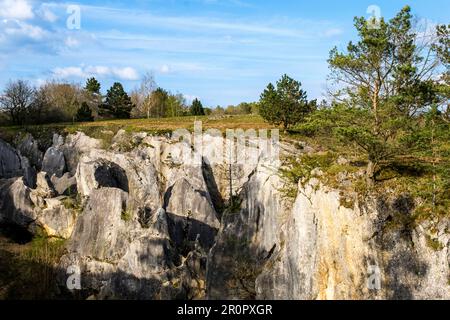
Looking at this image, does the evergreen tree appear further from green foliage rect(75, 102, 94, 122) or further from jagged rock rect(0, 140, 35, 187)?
green foliage rect(75, 102, 94, 122)

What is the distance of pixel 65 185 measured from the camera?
154ft

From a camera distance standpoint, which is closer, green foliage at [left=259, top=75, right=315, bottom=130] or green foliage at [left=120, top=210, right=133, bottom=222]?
green foliage at [left=120, top=210, right=133, bottom=222]

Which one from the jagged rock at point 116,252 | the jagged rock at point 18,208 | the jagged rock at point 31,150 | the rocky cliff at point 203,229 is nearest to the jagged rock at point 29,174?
the rocky cliff at point 203,229

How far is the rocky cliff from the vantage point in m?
19.3

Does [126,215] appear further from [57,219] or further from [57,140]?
[57,140]

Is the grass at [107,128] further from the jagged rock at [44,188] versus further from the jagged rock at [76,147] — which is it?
the jagged rock at [44,188]

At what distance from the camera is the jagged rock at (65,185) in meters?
46.2

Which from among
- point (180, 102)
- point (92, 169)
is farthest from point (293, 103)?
point (180, 102)

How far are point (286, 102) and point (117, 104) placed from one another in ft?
125

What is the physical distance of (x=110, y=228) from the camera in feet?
124

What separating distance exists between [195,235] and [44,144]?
2793 centimetres

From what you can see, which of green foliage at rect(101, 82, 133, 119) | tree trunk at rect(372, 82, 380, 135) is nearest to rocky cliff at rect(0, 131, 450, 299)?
tree trunk at rect(372, 82, 380, 135)

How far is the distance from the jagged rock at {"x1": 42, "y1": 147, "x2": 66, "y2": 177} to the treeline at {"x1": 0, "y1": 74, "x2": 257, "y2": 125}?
16.4m

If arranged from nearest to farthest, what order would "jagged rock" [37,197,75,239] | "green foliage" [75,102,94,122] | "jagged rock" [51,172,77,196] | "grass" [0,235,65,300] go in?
"grass" [0,235,65,300]
"jagged rock" [37,197,75,239]
"jagged rock" [51,172,77,196]
"green foliage" [75,102,94,122]
